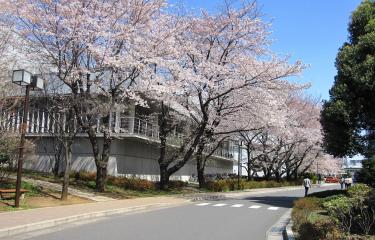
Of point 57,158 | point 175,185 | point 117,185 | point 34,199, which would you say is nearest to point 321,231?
point 34,199

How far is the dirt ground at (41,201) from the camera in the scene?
17.0m

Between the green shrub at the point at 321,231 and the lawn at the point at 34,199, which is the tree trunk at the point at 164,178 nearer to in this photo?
the lawn at the point at 34,199

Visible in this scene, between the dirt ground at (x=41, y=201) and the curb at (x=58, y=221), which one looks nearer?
the curb at (x=58, y=221)

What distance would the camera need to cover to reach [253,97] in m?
30.6

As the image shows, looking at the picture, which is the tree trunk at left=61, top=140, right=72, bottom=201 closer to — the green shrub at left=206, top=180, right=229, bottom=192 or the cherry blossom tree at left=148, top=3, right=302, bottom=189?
the cherry blossom tree at left=148, top=3, right=302, bottom=189

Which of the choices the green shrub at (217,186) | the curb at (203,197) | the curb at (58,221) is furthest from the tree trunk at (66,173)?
the green shrub at (217,186)

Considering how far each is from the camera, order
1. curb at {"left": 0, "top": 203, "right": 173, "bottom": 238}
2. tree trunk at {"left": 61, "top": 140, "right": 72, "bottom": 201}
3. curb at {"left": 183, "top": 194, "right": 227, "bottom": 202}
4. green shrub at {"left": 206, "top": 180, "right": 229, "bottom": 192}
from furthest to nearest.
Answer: green shrub at {"left": 206, "top": 180, "right": 229, "bottom": 192}
curb at {"left": 183, "top": 194, "right": 227, "bottom": 202}
tree trunk at {"left": 61, "top": 140, "right": 72, "bottom": 201}
curb at {"left": 0, "top": 203, "right": 173, "bottom": 238}

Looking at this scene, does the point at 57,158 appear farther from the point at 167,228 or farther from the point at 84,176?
the point at 167,228

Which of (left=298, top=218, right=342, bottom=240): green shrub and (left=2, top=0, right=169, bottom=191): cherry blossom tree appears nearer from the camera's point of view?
(left=298, top=218, right=342, bottom=240): green shrub

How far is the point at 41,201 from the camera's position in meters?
19.5

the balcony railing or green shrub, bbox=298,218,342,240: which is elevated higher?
the balcony railing

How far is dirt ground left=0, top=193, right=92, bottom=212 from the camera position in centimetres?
1704

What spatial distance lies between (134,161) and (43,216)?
73.5ft

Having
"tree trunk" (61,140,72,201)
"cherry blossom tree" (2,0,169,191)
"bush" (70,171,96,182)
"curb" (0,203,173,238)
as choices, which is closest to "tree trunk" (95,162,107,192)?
"cherry blossom tree" (2,0,169,191)
